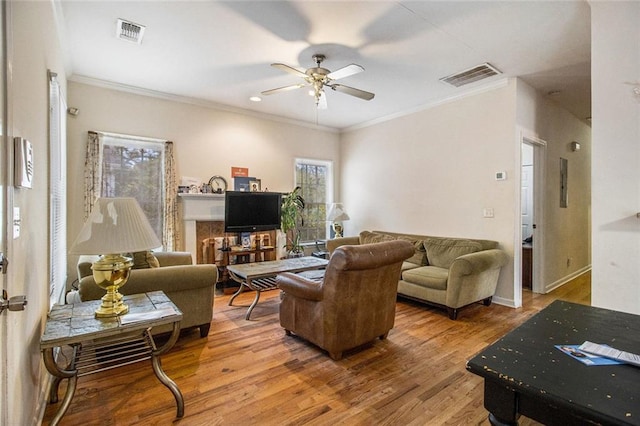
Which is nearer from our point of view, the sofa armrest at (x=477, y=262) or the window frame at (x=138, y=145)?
the sofa armrest at (x=477, y=262)

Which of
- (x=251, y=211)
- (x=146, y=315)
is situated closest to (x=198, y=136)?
(x=251, y=211)

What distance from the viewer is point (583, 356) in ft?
3.40

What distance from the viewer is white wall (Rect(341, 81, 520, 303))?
13.0ft

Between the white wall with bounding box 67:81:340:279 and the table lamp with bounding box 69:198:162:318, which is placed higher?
the white wall with bounding box 67:81:340:279

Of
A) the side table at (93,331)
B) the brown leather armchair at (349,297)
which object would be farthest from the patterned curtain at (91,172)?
the brown leather armchair at (349,297)

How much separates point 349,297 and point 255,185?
10.6 ft

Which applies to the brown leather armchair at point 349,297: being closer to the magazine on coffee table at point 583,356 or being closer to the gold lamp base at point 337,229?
the magazine on coffee table at point 583,356

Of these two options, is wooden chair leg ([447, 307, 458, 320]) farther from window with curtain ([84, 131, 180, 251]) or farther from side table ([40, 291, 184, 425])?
window with curtain ([84, 131, 180, 251])

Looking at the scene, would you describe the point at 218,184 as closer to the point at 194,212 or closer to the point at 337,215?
the point at 194,212

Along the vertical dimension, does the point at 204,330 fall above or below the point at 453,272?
below

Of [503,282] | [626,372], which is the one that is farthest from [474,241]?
[626,372]

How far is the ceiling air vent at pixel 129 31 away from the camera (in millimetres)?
2713

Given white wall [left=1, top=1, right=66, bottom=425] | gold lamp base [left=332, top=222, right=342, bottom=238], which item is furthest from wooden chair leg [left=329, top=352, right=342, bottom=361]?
gold lamp base [left=332, top=222, right=342, bottom=238]

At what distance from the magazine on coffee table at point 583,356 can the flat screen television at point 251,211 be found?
13.7 feet
